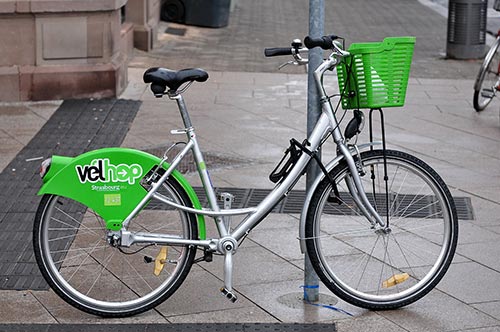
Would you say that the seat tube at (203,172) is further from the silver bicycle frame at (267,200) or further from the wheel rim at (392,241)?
the wheel rim at (392,241)

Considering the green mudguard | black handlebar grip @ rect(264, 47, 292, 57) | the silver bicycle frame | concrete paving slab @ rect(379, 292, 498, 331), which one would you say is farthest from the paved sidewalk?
black handlebar grip @ rect(264, 47, 292, 57)

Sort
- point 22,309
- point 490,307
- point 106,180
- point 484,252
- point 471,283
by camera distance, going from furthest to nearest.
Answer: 1. point 484,252
2. point 471,283
3. point 490,307
4. point 22,309
5. point 106,180

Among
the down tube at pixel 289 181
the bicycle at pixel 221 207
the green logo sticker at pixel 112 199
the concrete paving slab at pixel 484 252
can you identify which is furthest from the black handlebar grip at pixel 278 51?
the concrete paving slab at pixel 484 252

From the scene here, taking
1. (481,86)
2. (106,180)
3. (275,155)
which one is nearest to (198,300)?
(106,180)

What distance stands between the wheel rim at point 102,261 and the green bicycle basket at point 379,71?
39.7 inches

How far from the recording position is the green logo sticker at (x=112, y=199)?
5.10m

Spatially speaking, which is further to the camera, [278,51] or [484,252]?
[484,252]

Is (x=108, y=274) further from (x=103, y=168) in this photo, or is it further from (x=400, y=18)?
(x=400, y=18)

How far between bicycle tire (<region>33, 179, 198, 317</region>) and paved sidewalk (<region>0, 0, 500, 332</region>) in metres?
0.11

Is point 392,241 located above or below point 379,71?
below

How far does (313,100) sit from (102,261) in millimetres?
1479

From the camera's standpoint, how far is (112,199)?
5.11 meters

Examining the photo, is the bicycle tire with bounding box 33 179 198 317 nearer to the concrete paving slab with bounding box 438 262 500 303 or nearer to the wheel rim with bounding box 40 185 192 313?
the wheel rim with bounding box 40 185 192 313

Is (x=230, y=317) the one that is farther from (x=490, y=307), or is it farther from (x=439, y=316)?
(x=490, y=307)
